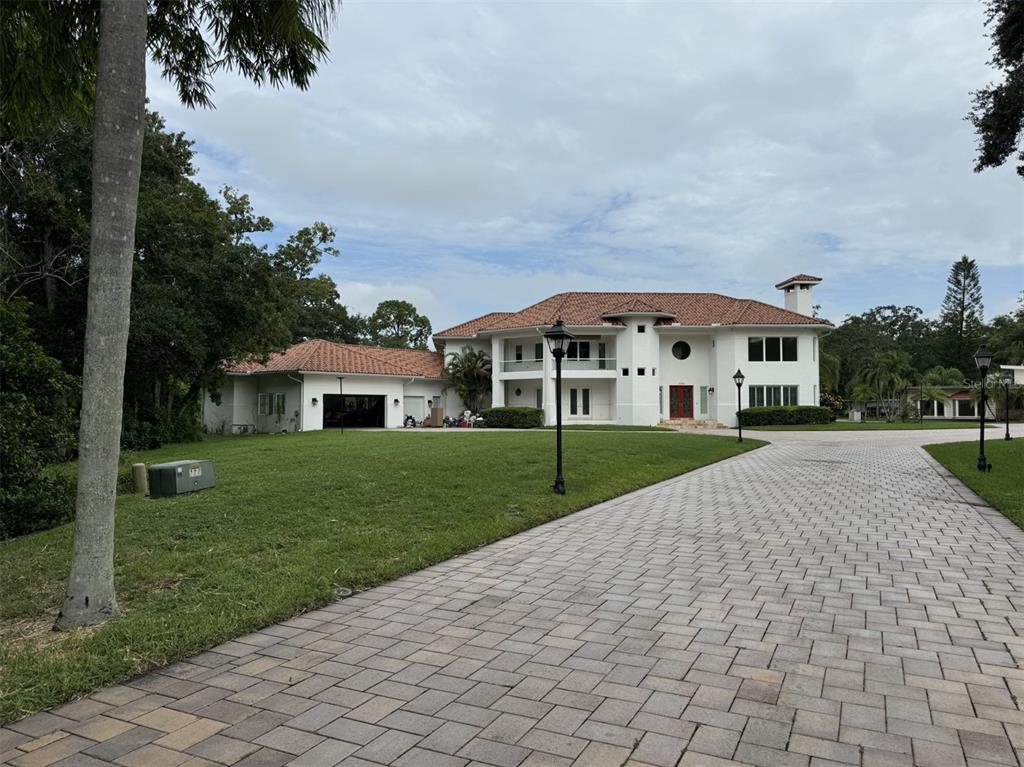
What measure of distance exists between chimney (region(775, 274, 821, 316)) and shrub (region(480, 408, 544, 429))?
1790cm

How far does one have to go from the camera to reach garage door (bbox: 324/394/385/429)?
35.8 metres

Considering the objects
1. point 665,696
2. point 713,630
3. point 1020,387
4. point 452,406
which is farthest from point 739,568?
point 1020,387

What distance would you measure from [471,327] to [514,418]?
26.4 ft

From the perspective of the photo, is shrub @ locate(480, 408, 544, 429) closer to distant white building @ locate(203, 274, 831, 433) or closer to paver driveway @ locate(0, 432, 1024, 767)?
distant white building @ locate(203, 274, 831, 433)

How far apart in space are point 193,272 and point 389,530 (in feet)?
60.1

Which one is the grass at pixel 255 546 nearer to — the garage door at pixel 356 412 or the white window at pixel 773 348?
the garage door at pixel 356 412

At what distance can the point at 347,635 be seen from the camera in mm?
4297

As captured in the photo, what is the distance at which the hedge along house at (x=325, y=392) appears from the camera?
33.8 metres

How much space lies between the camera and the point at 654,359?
1422 inches

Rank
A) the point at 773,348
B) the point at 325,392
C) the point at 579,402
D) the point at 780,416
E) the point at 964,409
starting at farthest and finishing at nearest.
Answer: the point at 964,409
the point at 579,402
the point at 773,348
the point at 780,416
the point at 325,392

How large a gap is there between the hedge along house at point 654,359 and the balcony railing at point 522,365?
0.06 m

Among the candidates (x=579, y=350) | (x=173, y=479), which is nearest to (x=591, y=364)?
(x=579, y=350)

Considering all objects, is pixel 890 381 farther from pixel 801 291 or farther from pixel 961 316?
pixel 961 316

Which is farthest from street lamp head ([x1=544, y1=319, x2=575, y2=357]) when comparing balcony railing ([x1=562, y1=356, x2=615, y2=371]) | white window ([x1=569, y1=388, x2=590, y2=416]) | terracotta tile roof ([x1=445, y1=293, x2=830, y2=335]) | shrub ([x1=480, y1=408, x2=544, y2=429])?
white window ([x1=569, y1=388, x2=590, y2=416])
